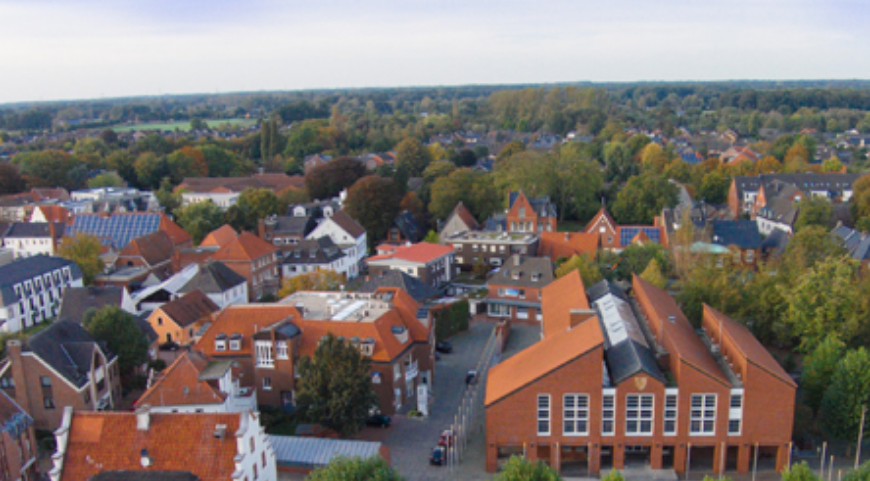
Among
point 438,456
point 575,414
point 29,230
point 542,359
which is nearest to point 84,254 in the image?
point 29,230

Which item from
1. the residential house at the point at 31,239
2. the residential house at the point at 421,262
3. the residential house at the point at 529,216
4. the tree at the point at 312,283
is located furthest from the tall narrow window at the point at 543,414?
the residential house at the point at 31,239

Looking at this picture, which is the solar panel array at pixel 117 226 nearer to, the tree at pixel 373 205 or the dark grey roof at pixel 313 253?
the dark grey roof at pixel 313 253

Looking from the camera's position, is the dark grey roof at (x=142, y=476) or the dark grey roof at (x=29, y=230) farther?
the dark grey roof at (x=29, y=230)

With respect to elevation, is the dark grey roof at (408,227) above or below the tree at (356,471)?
below

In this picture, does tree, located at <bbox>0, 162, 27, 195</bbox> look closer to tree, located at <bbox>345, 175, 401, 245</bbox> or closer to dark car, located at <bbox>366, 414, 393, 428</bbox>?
tree, located at <bbox>345, 175, 401, 245</bbox>

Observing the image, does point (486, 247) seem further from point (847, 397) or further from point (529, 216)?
point (847, 397)

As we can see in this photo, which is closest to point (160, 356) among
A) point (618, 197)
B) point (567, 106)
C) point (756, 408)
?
point (756, 408)

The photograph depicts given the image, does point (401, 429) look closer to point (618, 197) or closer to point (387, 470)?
point (387, 470)
